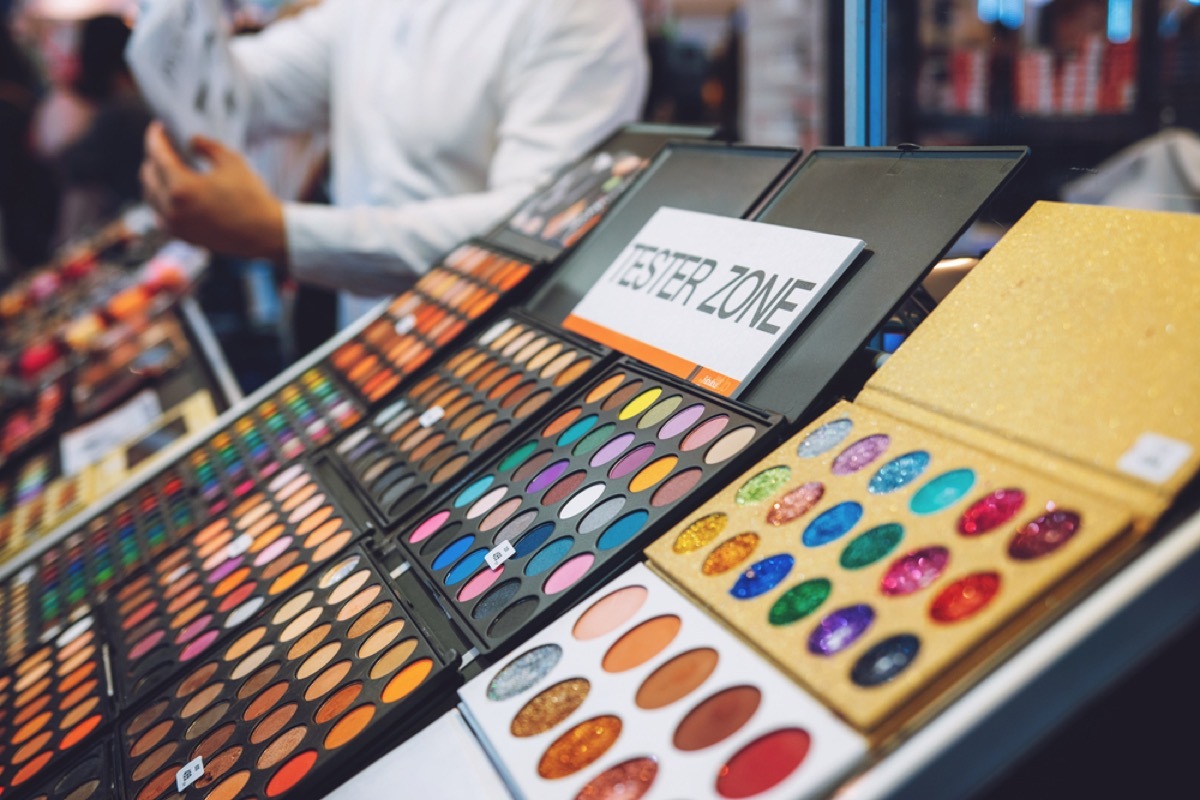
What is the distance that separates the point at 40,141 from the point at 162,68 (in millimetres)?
2846

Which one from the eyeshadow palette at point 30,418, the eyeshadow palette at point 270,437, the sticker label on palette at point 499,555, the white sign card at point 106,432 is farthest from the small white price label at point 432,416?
the eyeshadow palette at point 30,418

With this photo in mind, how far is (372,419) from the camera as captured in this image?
1017mm

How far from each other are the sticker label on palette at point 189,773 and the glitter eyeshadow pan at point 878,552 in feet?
1.15

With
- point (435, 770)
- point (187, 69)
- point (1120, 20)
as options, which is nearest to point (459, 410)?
point (435, 770)

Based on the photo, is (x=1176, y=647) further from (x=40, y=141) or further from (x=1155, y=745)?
(x=40, y=141)

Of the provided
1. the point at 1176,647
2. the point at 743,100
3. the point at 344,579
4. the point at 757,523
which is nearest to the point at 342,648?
the point at 344,579

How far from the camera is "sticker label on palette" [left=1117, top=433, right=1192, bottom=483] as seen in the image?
0.45m

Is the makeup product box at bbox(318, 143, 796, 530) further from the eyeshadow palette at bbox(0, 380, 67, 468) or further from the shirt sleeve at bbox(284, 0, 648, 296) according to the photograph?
the eyeshadow palette at bbox(0, 380, 67, 468)

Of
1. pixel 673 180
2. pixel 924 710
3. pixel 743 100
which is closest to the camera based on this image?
pixel 924 710

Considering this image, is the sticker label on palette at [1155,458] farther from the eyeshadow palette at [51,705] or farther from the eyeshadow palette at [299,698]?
the eyeshadow palette at [51,705]

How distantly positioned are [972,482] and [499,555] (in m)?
0.34

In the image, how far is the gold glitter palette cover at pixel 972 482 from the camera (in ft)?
1.45

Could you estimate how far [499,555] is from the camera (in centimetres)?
69

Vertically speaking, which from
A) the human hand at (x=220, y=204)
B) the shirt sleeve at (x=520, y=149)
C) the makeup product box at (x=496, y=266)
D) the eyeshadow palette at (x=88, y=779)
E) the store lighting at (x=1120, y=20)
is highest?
the store lighting at (x=1120, y=20)
